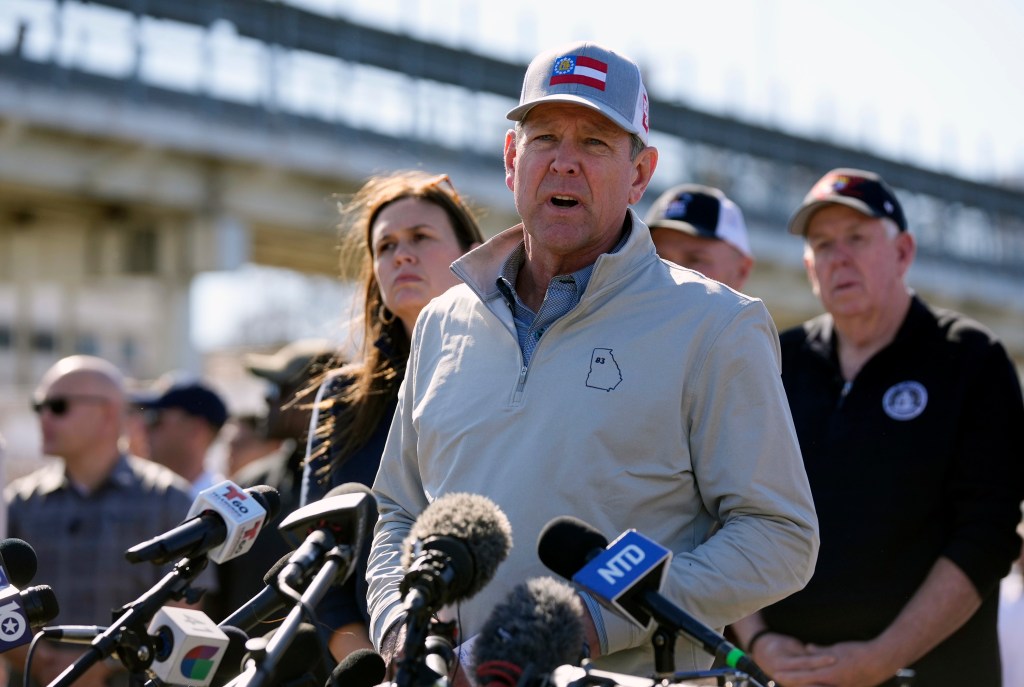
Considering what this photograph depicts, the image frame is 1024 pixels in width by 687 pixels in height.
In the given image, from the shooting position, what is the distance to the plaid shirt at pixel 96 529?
692cm

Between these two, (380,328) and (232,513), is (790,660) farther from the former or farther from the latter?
(232,513)

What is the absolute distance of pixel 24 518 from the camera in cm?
720

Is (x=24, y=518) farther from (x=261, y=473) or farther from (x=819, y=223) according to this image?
(x=819, y=223)

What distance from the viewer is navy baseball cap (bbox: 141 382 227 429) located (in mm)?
8953

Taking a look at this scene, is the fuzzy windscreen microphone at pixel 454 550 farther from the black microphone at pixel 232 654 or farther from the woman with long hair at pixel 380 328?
the woman with long hair at pixel 380 328

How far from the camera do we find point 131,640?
2.84 metres

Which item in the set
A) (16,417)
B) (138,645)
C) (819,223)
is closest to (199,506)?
(138,645)

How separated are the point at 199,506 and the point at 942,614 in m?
3.06

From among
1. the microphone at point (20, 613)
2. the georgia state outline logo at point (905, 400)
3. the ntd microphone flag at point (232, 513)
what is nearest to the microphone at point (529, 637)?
the ntd microphone flag at point (232, 513)

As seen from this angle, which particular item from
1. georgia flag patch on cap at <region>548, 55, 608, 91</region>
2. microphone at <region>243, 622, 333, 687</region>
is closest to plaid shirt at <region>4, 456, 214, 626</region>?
microphone at <region>243, 622, 333, 687</region>

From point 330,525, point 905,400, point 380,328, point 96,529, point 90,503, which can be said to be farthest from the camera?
point 90,503

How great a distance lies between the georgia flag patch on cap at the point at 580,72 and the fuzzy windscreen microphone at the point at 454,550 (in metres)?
1.29

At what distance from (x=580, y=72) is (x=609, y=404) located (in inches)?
34.2

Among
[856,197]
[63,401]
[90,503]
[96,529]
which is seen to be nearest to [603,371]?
[856,197]
